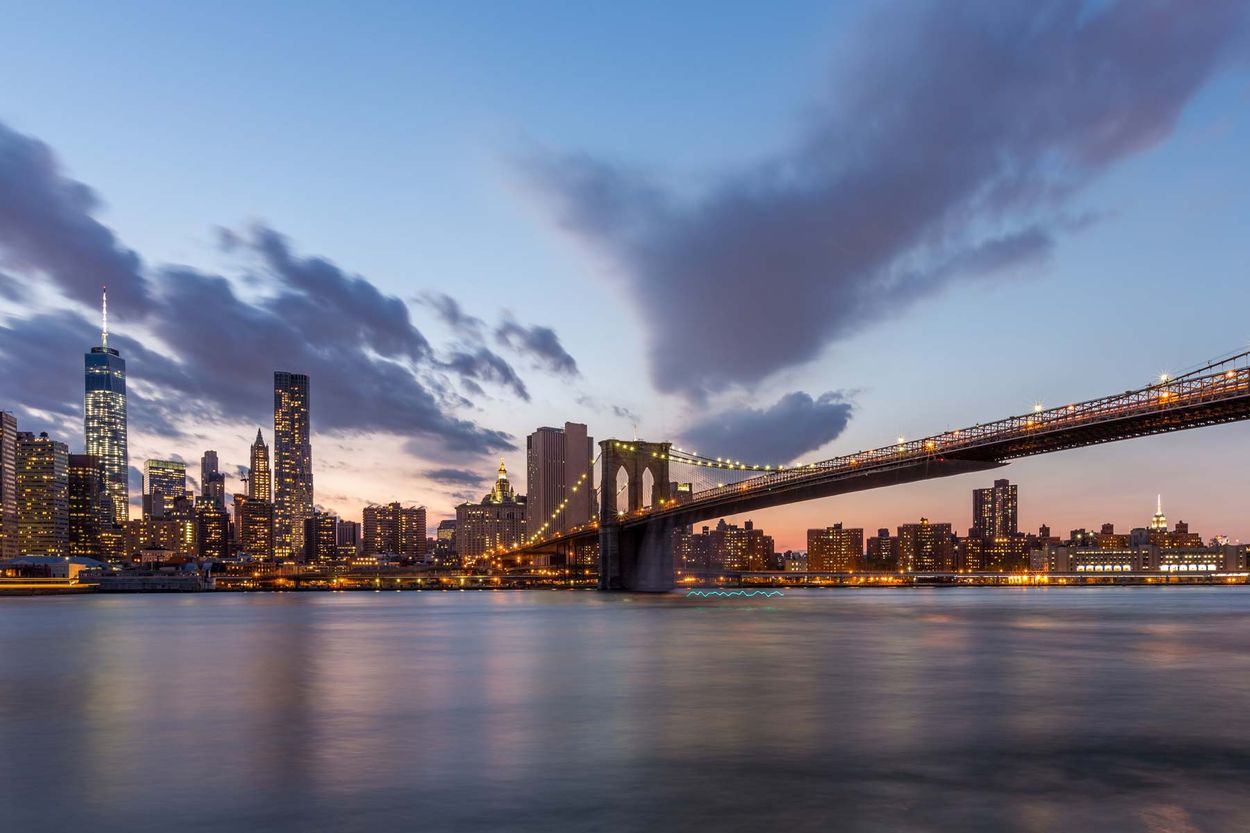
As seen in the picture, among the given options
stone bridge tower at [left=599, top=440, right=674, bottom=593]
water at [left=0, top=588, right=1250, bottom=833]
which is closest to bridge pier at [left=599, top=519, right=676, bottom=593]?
stone bridge tower at [left=599, top=440, right=674, bottom=593]

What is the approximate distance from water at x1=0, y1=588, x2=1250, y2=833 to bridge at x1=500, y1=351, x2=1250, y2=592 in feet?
46.0

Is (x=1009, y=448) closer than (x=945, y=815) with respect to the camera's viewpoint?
No

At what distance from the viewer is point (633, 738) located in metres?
18.3

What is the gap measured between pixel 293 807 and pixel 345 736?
5957 mm

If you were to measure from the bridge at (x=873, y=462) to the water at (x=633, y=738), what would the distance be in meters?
14.0

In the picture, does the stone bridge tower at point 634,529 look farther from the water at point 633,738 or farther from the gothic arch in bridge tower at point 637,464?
the water at point 633,738

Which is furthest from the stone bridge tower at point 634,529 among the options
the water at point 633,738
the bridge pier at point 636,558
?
the water at point 633,738

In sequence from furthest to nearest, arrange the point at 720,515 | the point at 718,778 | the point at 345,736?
1. the point at 720,515
2. the point at 345,736
3. the point at 718,778

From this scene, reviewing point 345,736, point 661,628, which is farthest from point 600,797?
point 661,628

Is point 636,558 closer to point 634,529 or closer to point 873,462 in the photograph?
point 634,529

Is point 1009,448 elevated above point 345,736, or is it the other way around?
point 1009,448

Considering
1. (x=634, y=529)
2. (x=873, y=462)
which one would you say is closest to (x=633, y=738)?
(x=873, y=462)

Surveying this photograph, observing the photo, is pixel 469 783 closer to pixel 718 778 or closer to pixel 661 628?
pixel 718 778

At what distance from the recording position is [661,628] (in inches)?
1967
